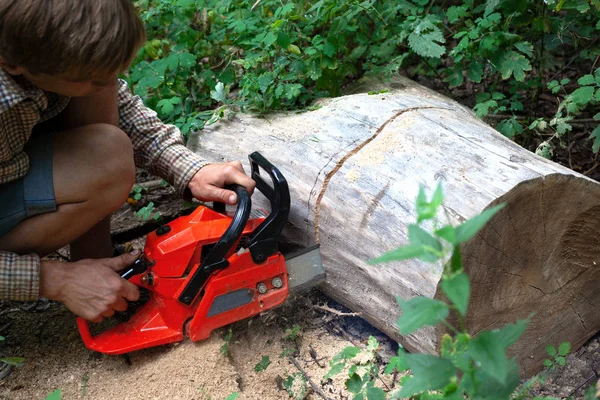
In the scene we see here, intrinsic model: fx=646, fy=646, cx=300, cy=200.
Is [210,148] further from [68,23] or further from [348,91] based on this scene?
[68,23]

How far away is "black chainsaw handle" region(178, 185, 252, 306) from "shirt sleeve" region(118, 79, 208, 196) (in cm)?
38

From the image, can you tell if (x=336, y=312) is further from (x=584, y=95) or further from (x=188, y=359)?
(x=584, y=95)

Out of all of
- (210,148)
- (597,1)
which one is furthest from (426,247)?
(597,1)

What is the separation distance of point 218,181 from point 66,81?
738 mm

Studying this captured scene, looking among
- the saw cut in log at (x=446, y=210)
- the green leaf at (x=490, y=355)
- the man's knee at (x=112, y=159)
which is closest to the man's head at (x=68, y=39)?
the man's knee at (x=112, y=159)

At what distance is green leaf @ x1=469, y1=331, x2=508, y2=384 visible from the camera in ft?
3.95

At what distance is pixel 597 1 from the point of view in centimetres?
276

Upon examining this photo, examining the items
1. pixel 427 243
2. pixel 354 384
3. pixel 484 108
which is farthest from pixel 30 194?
pixel 484 108

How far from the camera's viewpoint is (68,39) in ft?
5.82

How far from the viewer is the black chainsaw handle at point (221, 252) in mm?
2164

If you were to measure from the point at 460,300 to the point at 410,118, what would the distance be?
1.51 m

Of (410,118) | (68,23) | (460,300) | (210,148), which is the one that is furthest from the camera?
(210,148)

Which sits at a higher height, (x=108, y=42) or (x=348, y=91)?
(x=108, y=42)

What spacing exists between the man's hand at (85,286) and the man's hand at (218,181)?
0.46 metres
